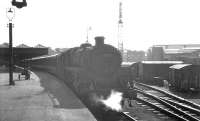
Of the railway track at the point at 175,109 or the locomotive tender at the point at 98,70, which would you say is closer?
the railway track at the point at 175,109

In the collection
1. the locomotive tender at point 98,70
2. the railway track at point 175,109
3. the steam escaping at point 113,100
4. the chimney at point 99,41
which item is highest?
the chimney at point 99,41

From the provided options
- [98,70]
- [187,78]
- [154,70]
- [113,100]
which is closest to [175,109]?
[113,100]

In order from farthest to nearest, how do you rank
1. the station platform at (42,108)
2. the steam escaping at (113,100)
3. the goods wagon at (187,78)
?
1. the goods wagon at (187,78)
2. the steam escaping at (113,100)
3. the station platform at (42,108)

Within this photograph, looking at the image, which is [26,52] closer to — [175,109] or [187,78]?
[187,78]

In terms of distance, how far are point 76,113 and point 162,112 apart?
545cm

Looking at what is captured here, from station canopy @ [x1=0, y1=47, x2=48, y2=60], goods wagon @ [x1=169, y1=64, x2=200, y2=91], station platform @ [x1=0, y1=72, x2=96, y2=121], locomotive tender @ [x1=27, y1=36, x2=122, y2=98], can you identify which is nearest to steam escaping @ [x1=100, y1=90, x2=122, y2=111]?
locomotive tender @ [x1=27, y1=36, x2=122, y2=98]

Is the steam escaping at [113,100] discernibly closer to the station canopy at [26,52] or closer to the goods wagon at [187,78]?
the goods wagon at [187,78]

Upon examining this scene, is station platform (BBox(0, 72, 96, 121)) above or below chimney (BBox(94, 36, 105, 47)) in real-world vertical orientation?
below

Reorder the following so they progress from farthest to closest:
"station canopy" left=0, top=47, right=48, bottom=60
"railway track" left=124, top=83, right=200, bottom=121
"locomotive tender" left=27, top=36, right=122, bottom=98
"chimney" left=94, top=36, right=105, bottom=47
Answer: "station canopy" left=0, top=47, right=48, bottom=60 → "chimney" left=94, top=36, right=105, bottom=47 → "locomotive tender" left=27, top=36, right=122, bottom=98 → "railway track" left=124, top=83, right=200, bottom=121

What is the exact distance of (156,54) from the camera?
78.1 metres

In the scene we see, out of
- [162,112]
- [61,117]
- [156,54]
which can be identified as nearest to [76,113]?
[61,117]

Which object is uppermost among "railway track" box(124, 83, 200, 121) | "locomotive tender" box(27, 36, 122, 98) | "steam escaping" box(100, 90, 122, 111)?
"locomotive tender" box(27, 36, 122, 98)

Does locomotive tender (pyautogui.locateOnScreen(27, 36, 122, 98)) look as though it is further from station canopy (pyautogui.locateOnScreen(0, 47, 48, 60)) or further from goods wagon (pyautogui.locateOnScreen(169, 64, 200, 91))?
station canopy (pyautogui.locateOnScreen(0, 47, 48, 60))

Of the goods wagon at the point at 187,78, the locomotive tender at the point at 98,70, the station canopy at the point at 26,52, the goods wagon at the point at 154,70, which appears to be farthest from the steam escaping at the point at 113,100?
the station canopy at the point at 26,52
